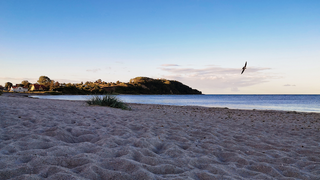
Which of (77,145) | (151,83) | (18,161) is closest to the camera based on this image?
(18,161)

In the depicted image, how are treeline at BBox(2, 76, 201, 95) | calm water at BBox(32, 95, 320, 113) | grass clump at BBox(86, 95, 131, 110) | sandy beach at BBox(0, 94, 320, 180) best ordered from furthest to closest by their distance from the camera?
treeline at BBox(2, 76, 201, 95)
calm water at BBox(32, 95, 320, 113)
grass clump at BBox(86, 95, 131, 110)
sandy beach at BBox(0, 94, 320, 180)

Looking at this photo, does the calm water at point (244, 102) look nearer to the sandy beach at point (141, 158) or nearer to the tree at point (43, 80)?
the sandy beach at point (141, 158)

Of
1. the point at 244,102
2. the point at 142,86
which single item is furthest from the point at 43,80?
the point at 244,102

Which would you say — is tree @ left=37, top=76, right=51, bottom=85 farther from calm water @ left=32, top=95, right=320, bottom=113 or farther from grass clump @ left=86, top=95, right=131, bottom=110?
grass clump @ left=86, top=95, right=131, bottom=110

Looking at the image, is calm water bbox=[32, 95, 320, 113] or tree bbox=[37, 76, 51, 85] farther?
tree bbox=[37, 76, 51, 85]

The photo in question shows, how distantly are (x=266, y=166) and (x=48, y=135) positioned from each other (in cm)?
419

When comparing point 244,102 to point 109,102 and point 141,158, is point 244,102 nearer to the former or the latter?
point 109,102

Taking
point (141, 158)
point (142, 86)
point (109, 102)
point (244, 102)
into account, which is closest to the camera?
point (141, 158)

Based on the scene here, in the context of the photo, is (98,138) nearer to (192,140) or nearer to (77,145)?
(77,145)

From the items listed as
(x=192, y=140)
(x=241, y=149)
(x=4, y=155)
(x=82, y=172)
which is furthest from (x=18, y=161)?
(x=241, y=149)

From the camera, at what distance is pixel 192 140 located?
15.3 feet

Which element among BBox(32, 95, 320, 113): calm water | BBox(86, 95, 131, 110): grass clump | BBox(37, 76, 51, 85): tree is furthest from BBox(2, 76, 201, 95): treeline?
BBox(86, 95, 131, 110): grass clump

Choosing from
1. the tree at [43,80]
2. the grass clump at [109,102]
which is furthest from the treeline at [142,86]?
the grass clump at [109,102]

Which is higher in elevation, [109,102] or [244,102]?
[109,102]
